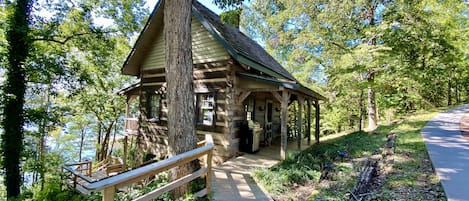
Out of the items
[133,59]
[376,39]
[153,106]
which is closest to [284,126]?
[153,106]

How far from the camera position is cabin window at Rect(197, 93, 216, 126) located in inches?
328

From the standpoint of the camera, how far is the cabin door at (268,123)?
1005 cm

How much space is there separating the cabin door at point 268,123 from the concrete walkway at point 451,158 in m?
5.37

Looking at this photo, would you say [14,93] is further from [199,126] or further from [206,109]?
[206,109]

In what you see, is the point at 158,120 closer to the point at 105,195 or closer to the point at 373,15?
the point at 105,195

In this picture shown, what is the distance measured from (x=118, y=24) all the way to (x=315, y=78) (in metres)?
12.4

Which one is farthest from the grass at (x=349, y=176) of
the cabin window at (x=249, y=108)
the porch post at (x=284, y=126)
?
the cabin window at (x=249, y=108)

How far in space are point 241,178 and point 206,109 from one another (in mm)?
3669

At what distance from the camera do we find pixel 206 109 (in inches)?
338

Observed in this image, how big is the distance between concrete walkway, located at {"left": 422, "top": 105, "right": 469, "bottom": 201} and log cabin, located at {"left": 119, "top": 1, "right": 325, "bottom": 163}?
3.64 meters

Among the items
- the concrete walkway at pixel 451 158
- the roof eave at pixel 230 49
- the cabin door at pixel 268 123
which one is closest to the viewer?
the concrete walkway at pixel 451 158

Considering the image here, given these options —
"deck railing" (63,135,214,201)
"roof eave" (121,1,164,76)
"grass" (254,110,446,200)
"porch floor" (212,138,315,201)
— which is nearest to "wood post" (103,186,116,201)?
"deck railing" (63,135,214,201)

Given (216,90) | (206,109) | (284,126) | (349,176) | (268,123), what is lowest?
(349,176)

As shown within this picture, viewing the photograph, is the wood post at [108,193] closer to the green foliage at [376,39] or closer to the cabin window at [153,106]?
the cabin window at [153,106]
